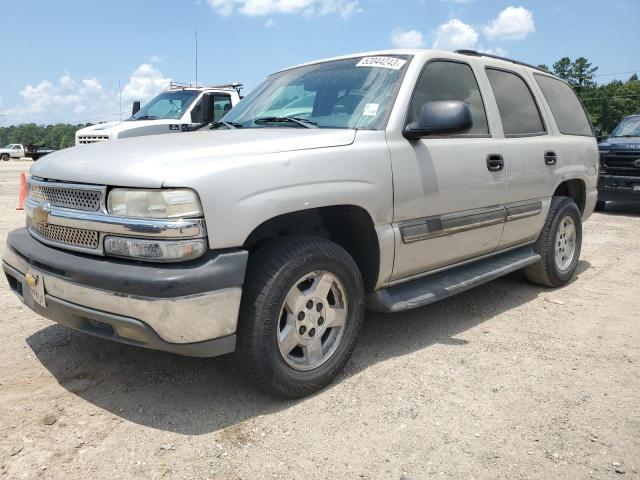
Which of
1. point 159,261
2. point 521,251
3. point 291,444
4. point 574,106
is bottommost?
point 291,444

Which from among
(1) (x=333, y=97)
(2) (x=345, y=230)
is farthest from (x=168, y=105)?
(2) (x=345, y=230)

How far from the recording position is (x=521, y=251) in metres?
4.69

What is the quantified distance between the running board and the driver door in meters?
0.11

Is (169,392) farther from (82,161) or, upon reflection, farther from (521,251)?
(521,251)

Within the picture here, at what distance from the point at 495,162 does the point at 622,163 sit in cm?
697

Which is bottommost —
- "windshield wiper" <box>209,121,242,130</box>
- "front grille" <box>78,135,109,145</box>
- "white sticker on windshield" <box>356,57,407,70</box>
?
"front grille" <box>78,135,109,145</box>

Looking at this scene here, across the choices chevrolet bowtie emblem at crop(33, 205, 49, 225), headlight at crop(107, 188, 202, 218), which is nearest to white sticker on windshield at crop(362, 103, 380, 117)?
headlight at crop(107, 188, 202, 218)

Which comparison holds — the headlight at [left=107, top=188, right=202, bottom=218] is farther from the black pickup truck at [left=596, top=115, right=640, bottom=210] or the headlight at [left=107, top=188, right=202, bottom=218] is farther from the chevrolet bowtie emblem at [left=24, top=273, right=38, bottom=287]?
the black pickup truck at [left=596, top=115, right=640, bottom=210]

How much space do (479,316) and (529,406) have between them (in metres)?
1.46

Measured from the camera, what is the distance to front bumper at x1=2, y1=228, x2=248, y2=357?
234 cm

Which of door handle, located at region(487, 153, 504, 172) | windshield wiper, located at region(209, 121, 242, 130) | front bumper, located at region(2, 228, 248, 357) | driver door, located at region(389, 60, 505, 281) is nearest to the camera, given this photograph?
front bumper, located at region(2, 228, 248, 357)

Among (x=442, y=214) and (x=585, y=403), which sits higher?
(x=442, y=214)

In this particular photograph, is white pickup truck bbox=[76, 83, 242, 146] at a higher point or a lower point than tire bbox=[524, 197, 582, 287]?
higher

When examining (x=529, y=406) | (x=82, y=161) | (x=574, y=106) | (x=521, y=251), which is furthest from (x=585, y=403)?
(x=574, y=106)
